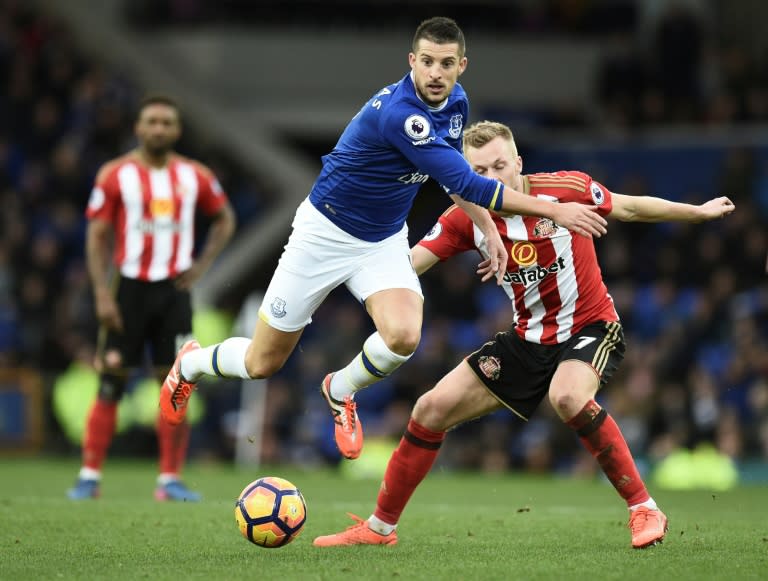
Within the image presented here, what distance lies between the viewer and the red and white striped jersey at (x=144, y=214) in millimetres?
9695

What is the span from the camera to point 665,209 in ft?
22.0

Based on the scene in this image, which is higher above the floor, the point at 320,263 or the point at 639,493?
the point at 320,263

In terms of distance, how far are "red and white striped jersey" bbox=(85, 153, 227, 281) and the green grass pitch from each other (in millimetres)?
1650

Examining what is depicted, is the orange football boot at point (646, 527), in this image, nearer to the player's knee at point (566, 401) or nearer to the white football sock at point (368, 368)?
the player's knee at point (566, 401)

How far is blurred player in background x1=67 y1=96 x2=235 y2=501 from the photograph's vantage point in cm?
959

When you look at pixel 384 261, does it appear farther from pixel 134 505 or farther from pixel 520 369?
pixel 134 505

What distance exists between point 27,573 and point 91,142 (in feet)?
42.8

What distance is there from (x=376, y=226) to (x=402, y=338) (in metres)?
0.62

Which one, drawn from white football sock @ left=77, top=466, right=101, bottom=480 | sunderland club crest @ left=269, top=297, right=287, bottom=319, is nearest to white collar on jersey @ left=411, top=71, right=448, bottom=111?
sunderland club crest @ left=269, top=297, right=287, bottom=319

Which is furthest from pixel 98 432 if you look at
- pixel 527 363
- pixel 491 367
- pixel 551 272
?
pixel 551 272

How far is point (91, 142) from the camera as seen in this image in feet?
60.5

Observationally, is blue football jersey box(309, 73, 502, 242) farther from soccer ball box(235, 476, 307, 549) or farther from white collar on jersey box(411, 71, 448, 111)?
soccer ball box(235, 476, 307, 549)

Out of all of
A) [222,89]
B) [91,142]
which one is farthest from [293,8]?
[91,142]

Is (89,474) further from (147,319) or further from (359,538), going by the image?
(359,538)
